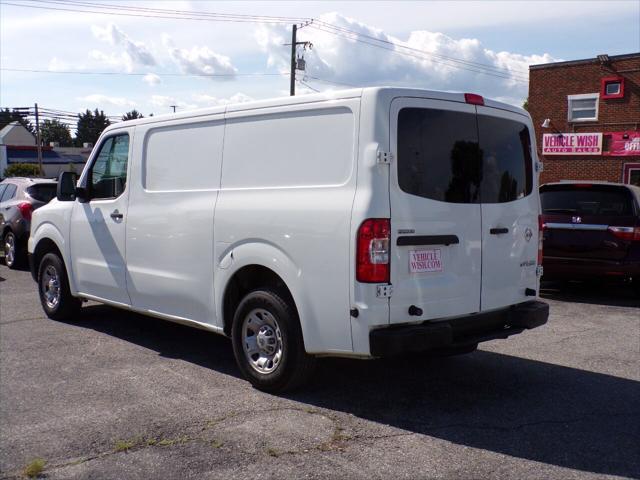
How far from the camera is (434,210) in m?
4.76

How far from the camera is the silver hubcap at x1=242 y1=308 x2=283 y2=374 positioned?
17.1 feet

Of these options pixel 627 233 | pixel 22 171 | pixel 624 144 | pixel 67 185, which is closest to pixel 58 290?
pixel 67 185

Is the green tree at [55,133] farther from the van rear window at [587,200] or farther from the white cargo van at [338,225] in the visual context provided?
the white cargo van at [338,225]

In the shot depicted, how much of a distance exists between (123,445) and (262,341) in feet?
4.54

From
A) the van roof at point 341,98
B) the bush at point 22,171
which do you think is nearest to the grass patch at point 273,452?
the van roof at point 341,98

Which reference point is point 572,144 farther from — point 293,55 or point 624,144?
point 293,55

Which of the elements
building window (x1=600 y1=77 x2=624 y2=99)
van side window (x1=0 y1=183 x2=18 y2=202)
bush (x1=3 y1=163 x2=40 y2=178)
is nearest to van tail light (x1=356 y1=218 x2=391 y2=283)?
van side window (x1=0 y1=183 x2=18 y2=202)

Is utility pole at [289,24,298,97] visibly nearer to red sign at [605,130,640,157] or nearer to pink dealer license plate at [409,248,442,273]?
red sign at [605,130,640,157]

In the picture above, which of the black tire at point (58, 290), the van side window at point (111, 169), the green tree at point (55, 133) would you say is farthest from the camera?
the green tree at point (55, 133)

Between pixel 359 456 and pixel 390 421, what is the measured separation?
66 cm

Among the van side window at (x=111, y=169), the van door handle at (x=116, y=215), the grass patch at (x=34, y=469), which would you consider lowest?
the grass patch at (x=34, y=469)

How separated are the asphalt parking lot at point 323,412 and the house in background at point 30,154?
70248 millimetres

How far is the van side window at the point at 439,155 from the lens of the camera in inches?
184

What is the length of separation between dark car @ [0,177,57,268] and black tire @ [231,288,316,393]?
904 centimetres
